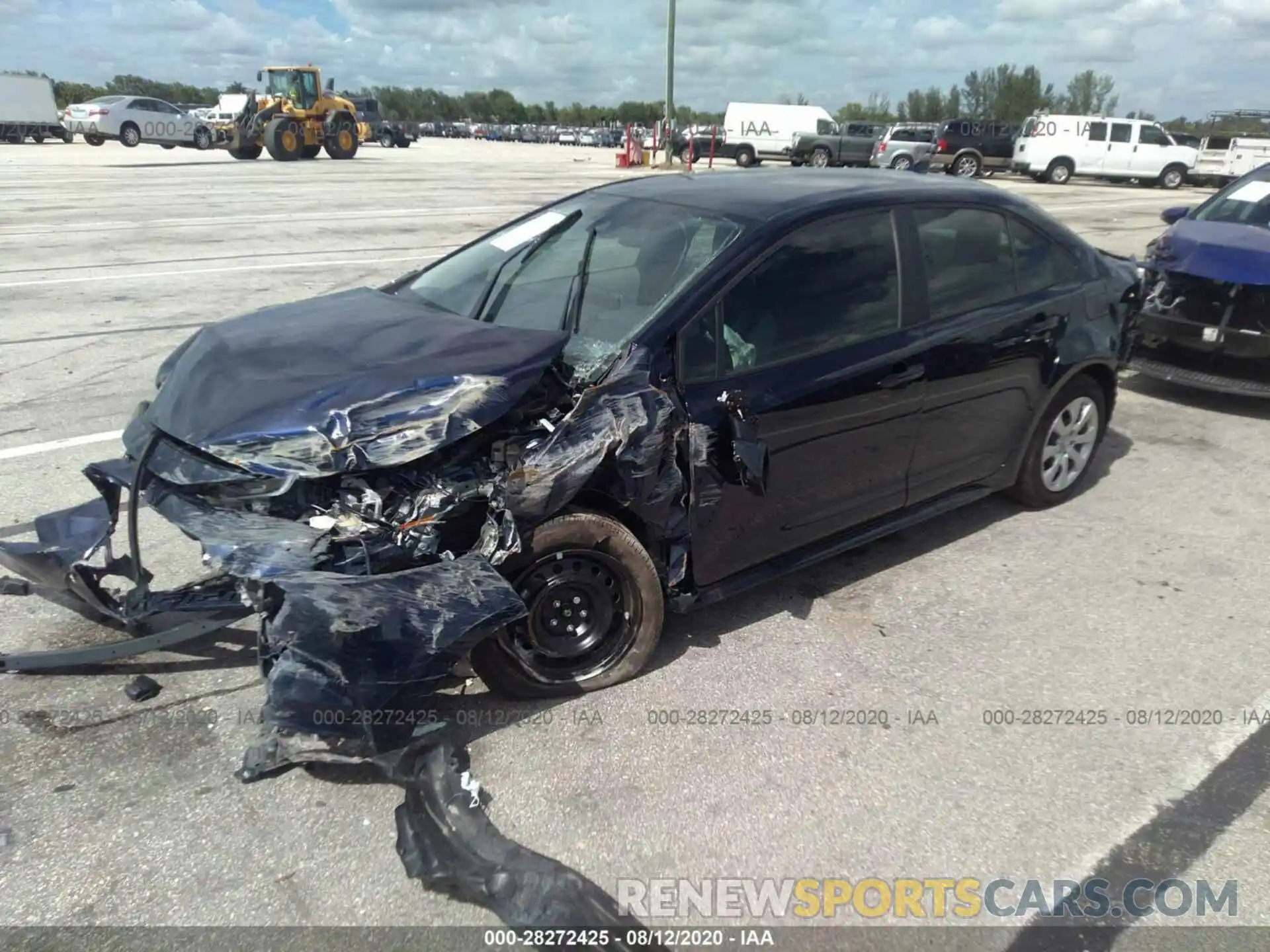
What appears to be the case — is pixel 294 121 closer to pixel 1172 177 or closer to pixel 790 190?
pixel 1172 177

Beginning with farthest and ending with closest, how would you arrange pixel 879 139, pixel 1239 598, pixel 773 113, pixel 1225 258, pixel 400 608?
pixel 773 113 → pixel 879 139 → pixel 1225 258 → pixel 1239 598 → pixel 400 608

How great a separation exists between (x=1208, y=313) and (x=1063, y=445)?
8.22ft

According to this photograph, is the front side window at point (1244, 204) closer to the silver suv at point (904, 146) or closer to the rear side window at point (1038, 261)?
the rear side window at point (1038, 261)

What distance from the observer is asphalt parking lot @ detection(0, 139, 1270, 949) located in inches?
98.2

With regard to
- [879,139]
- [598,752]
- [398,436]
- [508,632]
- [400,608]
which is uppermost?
[879,139]

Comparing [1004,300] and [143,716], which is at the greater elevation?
[1004,300]

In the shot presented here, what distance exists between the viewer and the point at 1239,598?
399cm

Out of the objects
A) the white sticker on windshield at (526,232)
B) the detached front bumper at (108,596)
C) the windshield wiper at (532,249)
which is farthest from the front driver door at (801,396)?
the detached front bumper at (108,596)

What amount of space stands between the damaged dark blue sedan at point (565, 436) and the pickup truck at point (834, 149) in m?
28.3

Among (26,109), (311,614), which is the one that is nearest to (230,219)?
(311,614)

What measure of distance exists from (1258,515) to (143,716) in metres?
5.40

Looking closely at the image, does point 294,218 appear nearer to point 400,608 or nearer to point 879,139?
point 400,608

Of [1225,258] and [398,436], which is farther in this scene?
[1225,258]

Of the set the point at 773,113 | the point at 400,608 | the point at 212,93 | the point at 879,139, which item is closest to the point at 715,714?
the point at 400,608
